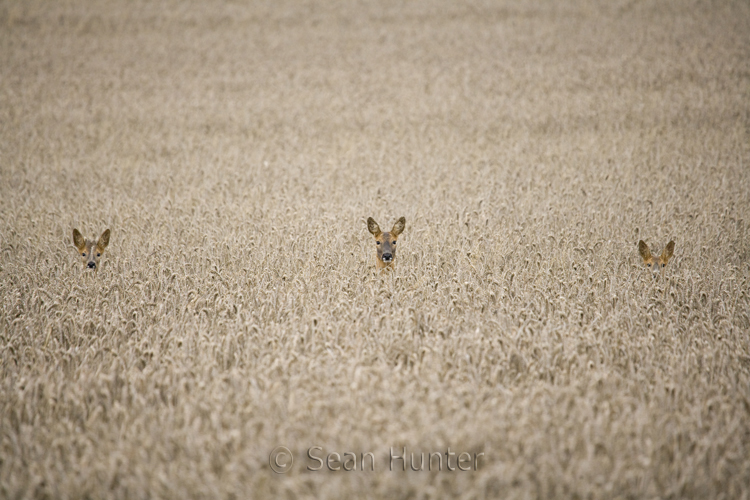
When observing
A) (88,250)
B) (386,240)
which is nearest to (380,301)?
(386,240)

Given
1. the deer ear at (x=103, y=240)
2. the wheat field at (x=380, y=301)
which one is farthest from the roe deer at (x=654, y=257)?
the deer ear at (x=103, y=240)

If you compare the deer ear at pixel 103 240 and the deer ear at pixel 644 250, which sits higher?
the deer ear at pixel 644 250

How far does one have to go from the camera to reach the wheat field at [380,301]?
9.23ft

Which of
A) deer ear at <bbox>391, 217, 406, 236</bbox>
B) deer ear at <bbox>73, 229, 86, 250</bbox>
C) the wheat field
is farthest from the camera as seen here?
deer ear at <bbox>73, 229, 86, 250</bbox>

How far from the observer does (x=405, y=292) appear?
503 centimetres

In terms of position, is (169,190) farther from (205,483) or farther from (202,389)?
(205,483)

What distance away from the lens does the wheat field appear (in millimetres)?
2812

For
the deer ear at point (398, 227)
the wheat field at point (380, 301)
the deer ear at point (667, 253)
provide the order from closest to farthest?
the wheat field at point (380, 301), the deer ear at point (667, 253), the deer ear at point (398, 227)

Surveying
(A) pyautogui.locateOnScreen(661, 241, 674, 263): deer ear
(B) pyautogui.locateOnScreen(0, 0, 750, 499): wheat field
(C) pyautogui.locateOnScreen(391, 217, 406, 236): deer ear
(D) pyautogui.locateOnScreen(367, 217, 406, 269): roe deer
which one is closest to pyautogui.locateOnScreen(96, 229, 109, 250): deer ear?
(B) pyautogui.locateOnScreen(0, 0, 750, 499): wheat field

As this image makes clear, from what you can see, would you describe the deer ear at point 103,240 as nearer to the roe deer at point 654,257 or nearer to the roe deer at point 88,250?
the roe deer at point 88,250

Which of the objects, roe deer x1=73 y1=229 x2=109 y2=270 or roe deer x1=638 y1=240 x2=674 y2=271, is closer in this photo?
roe deer x1=638 y1=240 x2=674 y2=271

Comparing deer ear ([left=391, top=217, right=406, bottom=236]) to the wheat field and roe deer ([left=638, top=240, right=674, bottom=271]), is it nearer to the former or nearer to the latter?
the wheat field

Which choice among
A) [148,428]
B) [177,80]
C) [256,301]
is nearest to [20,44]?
[177,80]

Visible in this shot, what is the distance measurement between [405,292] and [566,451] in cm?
241
